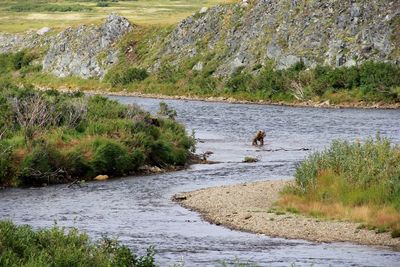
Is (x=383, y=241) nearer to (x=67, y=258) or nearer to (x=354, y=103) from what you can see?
(x=67, y=258)

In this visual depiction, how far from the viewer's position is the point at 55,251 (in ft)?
69.8

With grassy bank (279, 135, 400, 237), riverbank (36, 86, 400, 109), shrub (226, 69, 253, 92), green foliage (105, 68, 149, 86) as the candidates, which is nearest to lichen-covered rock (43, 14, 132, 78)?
green foliage (105, 68, 149, 86)

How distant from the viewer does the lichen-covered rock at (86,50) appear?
136m

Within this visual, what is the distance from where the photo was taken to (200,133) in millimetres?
67250

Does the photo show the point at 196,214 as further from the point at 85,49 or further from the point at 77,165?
the point at 85,49

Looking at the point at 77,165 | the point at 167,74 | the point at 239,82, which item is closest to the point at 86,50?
the point at 167,74

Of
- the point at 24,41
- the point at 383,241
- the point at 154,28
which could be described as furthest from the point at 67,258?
the point at 24,41

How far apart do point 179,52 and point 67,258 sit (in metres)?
107

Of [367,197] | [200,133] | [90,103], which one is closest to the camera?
[367,197]

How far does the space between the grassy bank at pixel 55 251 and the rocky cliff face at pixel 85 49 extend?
112 metres

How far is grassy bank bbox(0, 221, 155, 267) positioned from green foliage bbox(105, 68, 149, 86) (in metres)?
Result: 101

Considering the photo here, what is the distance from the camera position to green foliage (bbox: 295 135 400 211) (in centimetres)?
3259

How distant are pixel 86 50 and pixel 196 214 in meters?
107

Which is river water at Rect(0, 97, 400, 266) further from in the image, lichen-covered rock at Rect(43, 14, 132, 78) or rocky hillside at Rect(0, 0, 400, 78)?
lichen-covered rock at Rect(43, 14, 132, 78)
